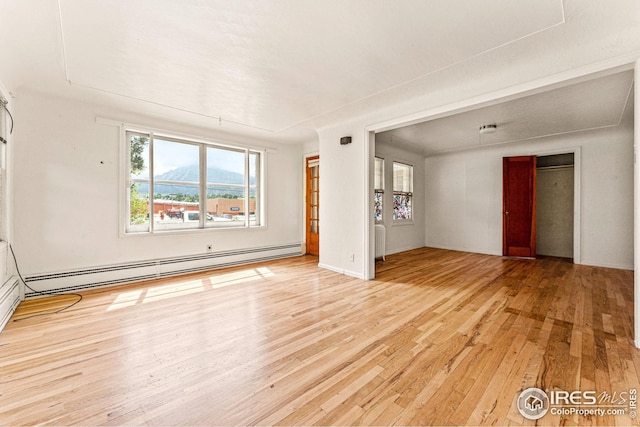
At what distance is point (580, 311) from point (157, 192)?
5898 mm

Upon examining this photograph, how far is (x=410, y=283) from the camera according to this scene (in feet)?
13.0

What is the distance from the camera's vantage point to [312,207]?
629 cm

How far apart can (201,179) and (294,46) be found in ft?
10.8

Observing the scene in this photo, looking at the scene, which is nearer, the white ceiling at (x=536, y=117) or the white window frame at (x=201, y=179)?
the white ceiling at (x=536, y=117)

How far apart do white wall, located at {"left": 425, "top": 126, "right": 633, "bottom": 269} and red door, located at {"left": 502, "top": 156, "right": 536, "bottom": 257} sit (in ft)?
0.58

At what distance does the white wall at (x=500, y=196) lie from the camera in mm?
4836

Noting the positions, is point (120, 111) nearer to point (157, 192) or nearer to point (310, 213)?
point (157, 192)

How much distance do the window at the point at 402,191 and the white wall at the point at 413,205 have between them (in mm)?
128

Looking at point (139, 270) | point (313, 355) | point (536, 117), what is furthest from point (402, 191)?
point (139, 270)

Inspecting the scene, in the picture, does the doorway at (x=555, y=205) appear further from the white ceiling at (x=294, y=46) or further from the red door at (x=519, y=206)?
the white ceiling at (x=294, y=46)

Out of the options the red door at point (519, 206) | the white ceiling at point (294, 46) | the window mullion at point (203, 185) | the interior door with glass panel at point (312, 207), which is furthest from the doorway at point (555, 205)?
the window mullion at point (203, 185)

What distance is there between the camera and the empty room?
1.69 m

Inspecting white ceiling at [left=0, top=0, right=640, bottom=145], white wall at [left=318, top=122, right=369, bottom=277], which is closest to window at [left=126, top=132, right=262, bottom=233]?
white ceiling at [left=0, top=0, right=640, bottom=145]

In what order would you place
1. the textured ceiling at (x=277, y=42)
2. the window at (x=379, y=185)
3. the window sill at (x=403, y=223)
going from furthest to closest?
the window sill at (x=403, y=223) → the window at (x=379, y=185) → the textured ceiling at (x=277, y=42)
